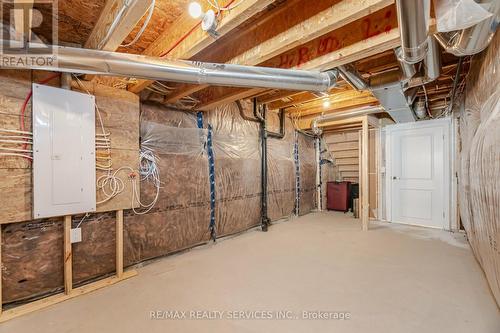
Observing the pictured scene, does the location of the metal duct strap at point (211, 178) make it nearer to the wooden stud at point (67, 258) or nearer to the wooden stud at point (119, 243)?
the wooden stud at point (119, 243)

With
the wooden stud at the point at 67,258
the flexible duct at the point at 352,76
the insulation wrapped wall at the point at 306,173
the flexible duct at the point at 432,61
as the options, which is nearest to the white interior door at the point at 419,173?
the insulation wrapped wall at the point at 306,173

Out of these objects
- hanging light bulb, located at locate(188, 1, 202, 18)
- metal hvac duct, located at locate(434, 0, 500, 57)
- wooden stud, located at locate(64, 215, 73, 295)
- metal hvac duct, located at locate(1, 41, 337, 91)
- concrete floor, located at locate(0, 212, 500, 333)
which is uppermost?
hanging light bulb, located at locate(188, 1, 202, 18)

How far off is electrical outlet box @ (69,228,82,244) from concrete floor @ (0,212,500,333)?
48cm

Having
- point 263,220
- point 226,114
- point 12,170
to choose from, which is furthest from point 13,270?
point 263,220

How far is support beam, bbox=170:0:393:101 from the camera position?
4.17 feet

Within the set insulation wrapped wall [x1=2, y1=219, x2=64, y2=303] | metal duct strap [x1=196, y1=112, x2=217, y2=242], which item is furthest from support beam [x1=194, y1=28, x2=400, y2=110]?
insulation wrapped wall [x1=2, y1=219, x2=64, y2=303]

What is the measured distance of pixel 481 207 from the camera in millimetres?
1795

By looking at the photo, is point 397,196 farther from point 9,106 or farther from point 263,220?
point 9,106

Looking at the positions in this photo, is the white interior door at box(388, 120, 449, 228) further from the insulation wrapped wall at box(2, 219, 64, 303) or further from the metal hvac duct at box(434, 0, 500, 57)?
the insulation wrapped wall at box(2, 219, 64, 303)

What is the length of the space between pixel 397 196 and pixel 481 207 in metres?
2.75

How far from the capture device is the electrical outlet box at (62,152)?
5.79 feet

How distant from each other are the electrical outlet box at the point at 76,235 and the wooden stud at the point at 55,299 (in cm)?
41

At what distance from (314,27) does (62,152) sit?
2.14 metres

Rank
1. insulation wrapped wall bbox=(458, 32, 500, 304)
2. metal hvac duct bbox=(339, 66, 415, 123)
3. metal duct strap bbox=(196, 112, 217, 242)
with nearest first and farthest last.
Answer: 1. insulation wrapped wall bbox=(458, 32, 500, 304)
2. metal hvac duct bbox=(339, 66, 415, 123)
3. metal duct strap bbox=(196, 112, 217, 242)
